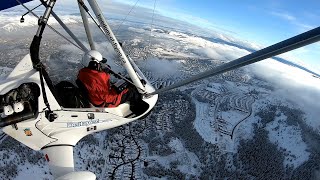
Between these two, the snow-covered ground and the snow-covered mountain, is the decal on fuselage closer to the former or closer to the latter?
the snow-covered mountain

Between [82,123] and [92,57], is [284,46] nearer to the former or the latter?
[92,57]

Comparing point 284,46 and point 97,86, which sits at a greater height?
point 284,46

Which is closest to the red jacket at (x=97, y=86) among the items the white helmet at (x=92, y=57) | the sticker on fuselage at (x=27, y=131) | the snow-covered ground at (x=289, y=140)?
the white helmet at (x=92, y=57)

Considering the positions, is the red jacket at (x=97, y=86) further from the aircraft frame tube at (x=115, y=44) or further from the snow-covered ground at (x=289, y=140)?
the snow-covered ground at (x=289, y=140)

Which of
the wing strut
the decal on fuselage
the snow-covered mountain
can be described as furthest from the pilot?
the snow-covered mountain

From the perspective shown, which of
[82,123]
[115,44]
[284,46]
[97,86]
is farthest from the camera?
[115,44]

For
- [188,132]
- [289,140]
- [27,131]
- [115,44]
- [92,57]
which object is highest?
[115,44]

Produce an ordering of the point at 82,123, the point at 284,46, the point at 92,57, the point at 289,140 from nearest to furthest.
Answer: the point at 284,46 → the point at 92,57 → the point at 82,123 → the point at 289,140

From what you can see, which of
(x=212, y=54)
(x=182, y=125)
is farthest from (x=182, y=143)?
(x=212, y=54)

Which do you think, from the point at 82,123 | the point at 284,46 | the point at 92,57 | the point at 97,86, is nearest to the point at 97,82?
the point at 97,86
